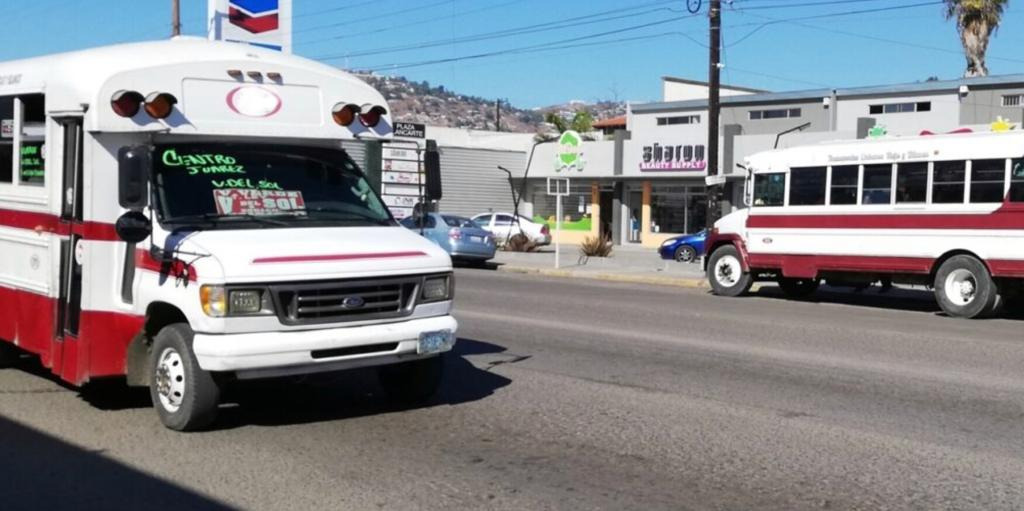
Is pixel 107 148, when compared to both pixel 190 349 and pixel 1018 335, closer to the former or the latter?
pixel 190 349

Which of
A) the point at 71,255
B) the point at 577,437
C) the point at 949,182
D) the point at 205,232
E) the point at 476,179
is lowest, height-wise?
the point at 577,437

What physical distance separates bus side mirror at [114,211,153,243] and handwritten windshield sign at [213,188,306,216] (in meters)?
0.52

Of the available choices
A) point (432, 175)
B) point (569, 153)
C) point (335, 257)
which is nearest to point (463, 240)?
point (569, 153)

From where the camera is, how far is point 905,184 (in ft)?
57.8

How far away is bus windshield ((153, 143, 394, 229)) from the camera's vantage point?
766 cm

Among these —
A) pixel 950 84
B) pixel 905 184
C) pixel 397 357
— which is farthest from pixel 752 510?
Result: pixel 950 84

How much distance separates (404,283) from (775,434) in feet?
9.21

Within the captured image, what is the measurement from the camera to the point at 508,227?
3853 cm

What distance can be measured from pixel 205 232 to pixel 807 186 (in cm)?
1394

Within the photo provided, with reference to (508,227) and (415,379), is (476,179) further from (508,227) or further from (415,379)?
(415,379)

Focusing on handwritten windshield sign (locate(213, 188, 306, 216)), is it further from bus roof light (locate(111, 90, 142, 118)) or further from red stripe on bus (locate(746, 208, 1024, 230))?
red stripe on bus (locate(746, 208, 1024, 230))

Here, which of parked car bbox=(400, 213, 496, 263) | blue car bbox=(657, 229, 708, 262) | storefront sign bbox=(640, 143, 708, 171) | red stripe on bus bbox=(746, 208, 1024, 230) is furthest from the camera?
storefront sign bbox=(640, 143, 708, 171)

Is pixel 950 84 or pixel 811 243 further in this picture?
pixel 950 84

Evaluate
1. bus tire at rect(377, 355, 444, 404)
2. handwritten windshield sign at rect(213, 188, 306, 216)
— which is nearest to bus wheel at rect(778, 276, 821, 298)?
bus tire at rect(377, 355, 444, 404)
